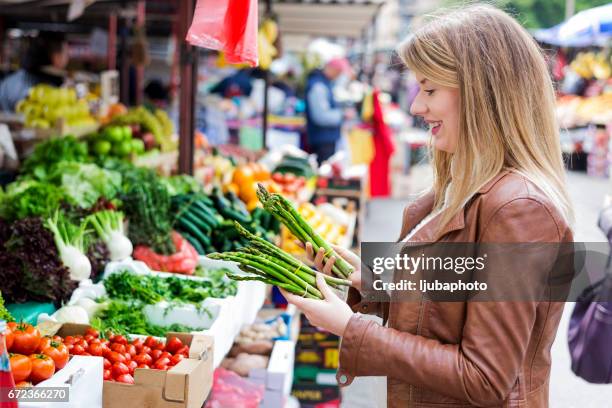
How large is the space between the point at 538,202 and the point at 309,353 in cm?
357

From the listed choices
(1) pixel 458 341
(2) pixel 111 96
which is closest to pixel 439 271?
(1) pixel 458 341

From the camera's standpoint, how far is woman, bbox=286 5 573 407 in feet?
6.22

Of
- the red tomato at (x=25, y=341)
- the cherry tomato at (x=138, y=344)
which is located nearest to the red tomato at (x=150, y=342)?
the cherry tomato at (x=138, y=344)

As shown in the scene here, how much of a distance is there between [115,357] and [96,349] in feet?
0.25

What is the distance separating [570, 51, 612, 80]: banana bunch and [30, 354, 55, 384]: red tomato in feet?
70.3

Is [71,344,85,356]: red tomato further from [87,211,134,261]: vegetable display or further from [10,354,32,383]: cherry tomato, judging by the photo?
[87,211,134,261]: vegetable display

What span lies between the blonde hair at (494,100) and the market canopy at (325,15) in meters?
6.69

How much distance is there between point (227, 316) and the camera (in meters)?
3.46

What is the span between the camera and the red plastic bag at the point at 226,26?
3.36m

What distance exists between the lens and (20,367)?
2270 mm

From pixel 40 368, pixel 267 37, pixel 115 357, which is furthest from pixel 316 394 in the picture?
pixel 267 37

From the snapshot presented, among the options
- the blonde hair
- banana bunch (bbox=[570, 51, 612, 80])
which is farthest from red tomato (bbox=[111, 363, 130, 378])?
banana bunch (bbox=[570, 51, 612, 80])

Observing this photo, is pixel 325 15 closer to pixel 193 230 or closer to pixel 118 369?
pixel 193 230

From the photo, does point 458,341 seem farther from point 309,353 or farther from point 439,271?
point 309,353
